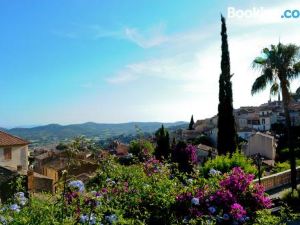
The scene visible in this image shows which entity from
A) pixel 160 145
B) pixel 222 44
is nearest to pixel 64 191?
pixel 222 44

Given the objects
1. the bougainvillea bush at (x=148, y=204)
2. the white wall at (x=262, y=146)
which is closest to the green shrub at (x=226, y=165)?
the bougainvillea bush at (x=148, y=204)

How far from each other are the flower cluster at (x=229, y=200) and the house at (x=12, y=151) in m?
35.4

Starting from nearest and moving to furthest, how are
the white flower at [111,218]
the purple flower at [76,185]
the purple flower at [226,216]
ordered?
the white flower at [111,218]
the purple flower at [76,185]
the purple flower at [226,216]

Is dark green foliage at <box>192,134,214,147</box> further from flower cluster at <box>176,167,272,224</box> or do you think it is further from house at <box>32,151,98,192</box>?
flower cluster at <box>176,167,272,224</box>

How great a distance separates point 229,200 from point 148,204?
1.30 meters

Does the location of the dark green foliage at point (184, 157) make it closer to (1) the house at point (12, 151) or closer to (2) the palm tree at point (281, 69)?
(2) the palm tree at point (281, 69)

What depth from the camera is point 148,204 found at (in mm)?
6820

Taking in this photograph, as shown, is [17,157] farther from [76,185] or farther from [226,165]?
[76,185]

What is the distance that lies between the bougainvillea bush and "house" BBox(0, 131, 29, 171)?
114 feet

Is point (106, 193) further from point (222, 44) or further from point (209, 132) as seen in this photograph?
point (209, 132)

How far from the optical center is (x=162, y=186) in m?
7.29

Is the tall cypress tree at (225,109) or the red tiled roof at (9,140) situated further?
the red tiled roof at (9,140)

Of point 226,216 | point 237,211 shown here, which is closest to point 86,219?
point 226,216

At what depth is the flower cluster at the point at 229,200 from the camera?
6277mm
